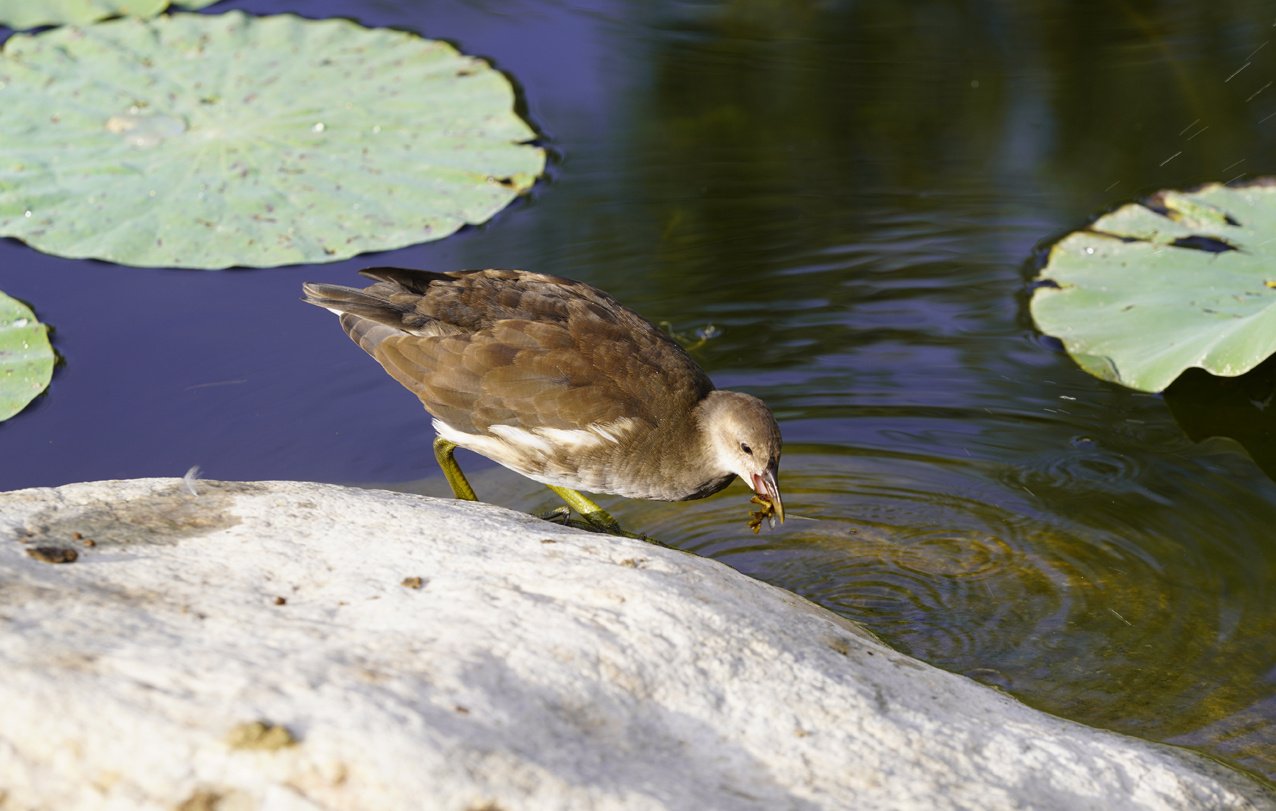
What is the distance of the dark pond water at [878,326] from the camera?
3379mm

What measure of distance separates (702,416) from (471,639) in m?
1.72

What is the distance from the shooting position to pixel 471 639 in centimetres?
203

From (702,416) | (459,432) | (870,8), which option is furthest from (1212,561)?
(870,8)

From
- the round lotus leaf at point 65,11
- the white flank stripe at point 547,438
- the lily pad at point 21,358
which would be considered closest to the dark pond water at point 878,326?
the lily pad at point 21,358

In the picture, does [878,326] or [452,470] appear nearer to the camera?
[452,470]

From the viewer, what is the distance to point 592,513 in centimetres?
383

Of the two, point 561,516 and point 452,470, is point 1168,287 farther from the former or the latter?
point 452,470

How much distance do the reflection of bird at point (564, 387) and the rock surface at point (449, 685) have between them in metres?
0.78

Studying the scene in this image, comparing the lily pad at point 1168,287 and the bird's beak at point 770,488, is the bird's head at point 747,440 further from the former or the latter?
the lily pad at point 1168,287

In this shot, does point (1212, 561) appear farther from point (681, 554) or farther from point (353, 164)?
point (353, 164)

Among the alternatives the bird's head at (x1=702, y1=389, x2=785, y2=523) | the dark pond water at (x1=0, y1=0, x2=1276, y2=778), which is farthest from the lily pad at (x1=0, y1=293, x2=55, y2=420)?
the bird's head at (x1=702, y1=389, x2=785, y2=523)

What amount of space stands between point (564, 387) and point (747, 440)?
0.63m

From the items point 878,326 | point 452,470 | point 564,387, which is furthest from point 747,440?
point 878,326

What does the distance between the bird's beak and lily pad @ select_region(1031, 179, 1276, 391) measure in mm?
1705
